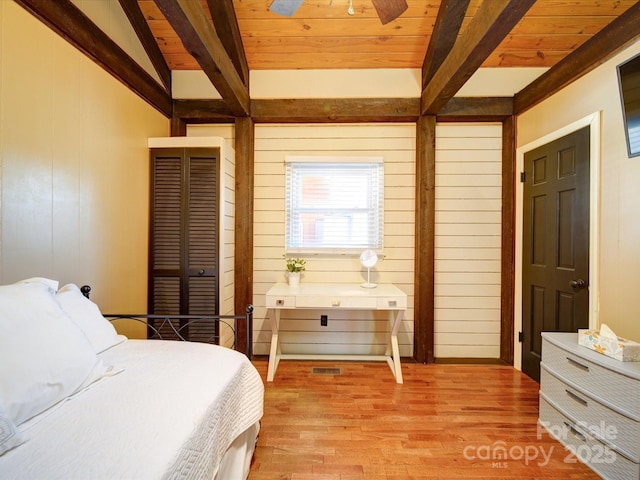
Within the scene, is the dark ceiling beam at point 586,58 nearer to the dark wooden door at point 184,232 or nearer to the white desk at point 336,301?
the white desk at point 336,301

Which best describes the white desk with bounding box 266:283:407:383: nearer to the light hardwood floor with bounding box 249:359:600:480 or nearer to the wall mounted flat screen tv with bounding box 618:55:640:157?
the light hardwood floor with bounding box 249:359:600:480

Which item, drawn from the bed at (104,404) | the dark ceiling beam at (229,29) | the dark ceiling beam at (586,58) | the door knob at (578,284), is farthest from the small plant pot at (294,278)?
the dark ceiling beam at (586,58)

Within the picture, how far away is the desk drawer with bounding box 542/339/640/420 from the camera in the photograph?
143 cm

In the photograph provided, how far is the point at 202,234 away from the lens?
273 cm

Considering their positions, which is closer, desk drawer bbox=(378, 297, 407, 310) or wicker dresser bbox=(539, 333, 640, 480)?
wicker dresser bbox=(539, 333, 640, 480)

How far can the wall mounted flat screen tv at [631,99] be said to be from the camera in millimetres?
1722

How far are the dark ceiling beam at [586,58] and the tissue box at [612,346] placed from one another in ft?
6.23

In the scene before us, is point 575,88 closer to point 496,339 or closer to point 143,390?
point 496,339

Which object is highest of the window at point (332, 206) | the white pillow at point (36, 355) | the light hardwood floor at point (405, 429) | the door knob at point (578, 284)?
the window at point (332, 206)

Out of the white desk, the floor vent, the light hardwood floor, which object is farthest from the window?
the light hardwood floor

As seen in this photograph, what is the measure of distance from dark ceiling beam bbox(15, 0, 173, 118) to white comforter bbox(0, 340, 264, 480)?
79.0 inches

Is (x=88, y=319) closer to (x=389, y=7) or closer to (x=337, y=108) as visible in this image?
(x=389, y=7)

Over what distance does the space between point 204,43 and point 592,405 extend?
3196 millimetres

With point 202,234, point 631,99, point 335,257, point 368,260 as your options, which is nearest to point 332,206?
point 335,257
